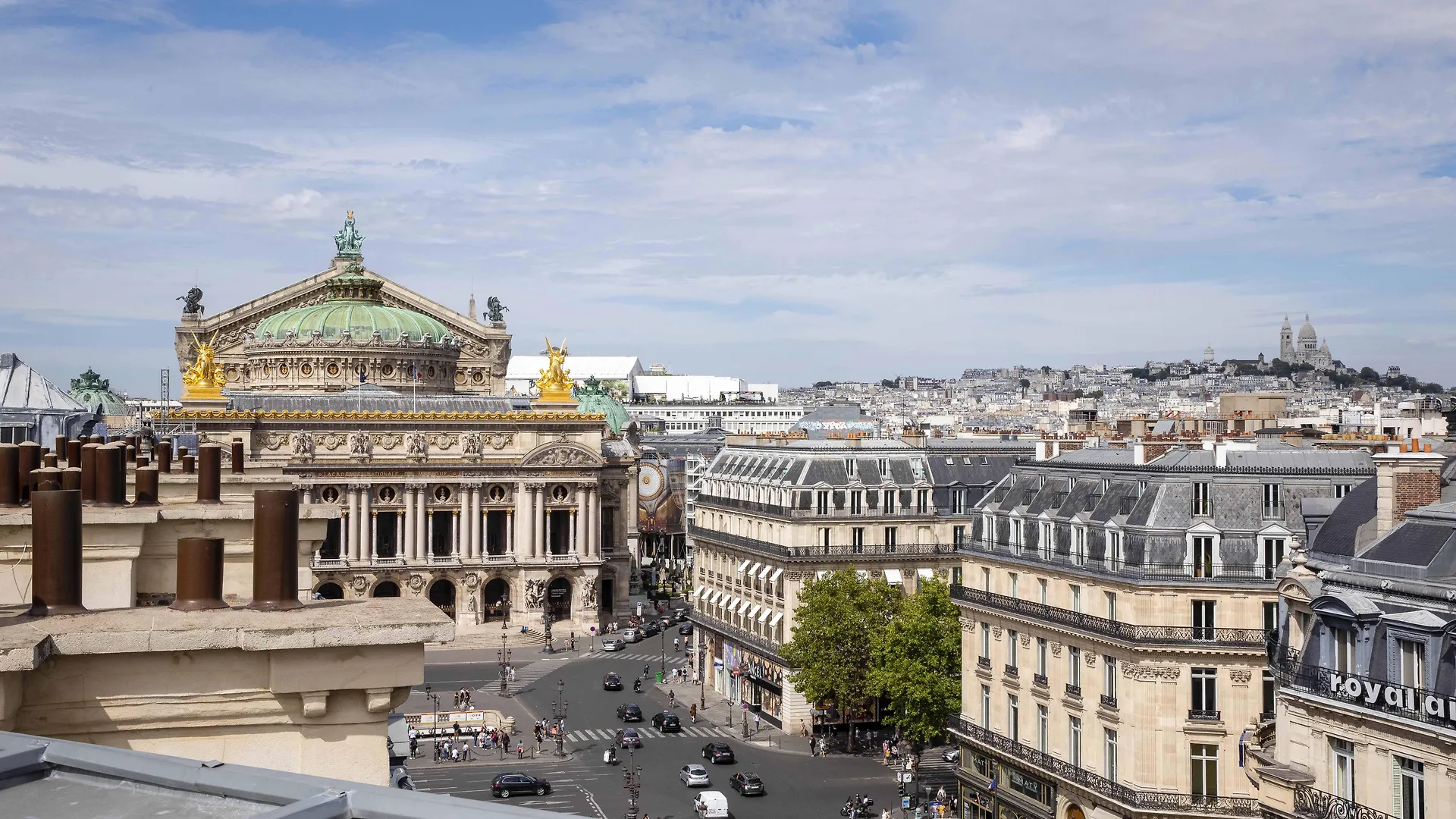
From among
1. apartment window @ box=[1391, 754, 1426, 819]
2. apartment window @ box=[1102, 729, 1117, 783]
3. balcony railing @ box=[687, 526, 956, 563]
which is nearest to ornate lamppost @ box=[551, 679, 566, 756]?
balcony railing @ box=[687, 526, 956, 563]

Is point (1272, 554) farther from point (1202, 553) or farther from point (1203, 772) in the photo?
point (1203, 772)

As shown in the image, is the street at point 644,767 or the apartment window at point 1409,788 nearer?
the apartment window at point 1409,788

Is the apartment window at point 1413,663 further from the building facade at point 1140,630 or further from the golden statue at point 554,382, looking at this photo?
the golden statue at point 554,382

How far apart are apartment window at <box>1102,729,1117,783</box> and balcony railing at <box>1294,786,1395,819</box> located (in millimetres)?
15919

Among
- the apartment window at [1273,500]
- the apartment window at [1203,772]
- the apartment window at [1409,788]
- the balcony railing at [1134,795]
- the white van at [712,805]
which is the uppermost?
the apartment window at [1273,500]

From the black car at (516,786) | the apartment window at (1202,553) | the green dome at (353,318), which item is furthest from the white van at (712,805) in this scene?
the green dome at (353,318)

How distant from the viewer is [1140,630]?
4938cm

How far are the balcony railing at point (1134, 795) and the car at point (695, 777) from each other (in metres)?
17.7

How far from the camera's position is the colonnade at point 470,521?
125 metres

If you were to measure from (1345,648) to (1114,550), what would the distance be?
56.2 ft

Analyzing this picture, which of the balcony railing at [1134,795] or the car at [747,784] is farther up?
the balcony railing at [1134,795]

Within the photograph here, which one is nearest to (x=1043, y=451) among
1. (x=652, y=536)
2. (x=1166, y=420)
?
(x=1166, y=420)

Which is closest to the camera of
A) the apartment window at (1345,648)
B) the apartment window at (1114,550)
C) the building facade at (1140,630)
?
the apartment window at (1345,648)

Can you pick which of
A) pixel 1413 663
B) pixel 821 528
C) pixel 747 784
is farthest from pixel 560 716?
pixel 1413 663
